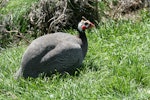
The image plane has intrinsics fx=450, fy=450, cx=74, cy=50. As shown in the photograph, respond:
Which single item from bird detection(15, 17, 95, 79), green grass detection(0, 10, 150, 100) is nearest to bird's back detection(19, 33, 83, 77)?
bird detection(15, 17, 95, 79)

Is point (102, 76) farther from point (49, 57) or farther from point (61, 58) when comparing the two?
point (49, 57)

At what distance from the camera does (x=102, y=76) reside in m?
5.16

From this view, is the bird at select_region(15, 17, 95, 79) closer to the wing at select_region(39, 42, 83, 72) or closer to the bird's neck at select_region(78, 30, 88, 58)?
the wing at select_region(39, 42, 83, 72)

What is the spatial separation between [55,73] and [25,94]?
619 mm

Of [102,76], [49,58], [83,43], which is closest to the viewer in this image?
[102,76]

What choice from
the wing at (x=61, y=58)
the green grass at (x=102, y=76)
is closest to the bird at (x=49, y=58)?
the wing at (x=61, y=58)

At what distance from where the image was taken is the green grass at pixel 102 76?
4.67 metres

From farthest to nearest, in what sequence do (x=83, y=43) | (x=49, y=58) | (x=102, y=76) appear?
(x=83, y=43), (x=49, y=58), (x=102, y=76)

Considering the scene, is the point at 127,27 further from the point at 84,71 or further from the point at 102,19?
the point at 84,71

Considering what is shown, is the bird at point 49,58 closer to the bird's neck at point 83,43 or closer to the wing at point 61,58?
the wing at point 61,58

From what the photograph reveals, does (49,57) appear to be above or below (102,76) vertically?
above

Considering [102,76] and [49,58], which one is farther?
[49,58]

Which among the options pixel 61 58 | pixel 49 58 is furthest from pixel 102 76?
pixel 49 58

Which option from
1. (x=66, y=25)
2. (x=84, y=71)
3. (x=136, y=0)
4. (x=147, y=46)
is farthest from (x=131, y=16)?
(x=84, y=71)
